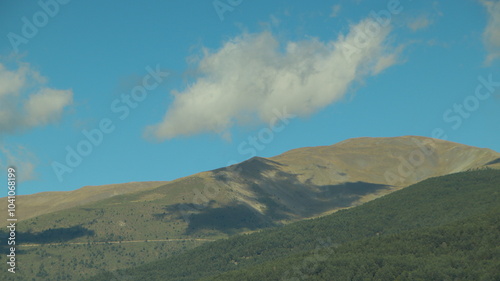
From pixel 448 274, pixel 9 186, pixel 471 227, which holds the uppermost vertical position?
pixel 9 186

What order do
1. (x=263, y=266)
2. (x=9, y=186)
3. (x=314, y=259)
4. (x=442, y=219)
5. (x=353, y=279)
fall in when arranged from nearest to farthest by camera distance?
(x=9, y=186) < (x=353, y=279) < (x=314, y=259) < (x=263, y=266) < (x=442, y=219)

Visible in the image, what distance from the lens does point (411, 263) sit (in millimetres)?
126938

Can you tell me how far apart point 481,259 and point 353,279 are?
1107 inches

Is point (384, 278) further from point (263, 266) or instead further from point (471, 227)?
point (263, 266)

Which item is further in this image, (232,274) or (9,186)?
(232,274)

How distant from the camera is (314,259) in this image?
487ft

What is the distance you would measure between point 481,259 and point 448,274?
10.1 meters

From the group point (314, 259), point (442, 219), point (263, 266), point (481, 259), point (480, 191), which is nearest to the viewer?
point (481, 259)

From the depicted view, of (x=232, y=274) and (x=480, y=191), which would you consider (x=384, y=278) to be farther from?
(x=480, y=191)

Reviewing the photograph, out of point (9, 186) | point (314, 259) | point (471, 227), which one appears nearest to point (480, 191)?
point (471, 227)

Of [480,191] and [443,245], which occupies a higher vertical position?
[480,191]

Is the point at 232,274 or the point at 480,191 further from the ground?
the point at 480,191

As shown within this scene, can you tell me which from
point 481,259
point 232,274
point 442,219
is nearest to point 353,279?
point 481,259

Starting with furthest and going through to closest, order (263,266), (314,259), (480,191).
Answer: (480,191)
(263,266)
(314,259)
